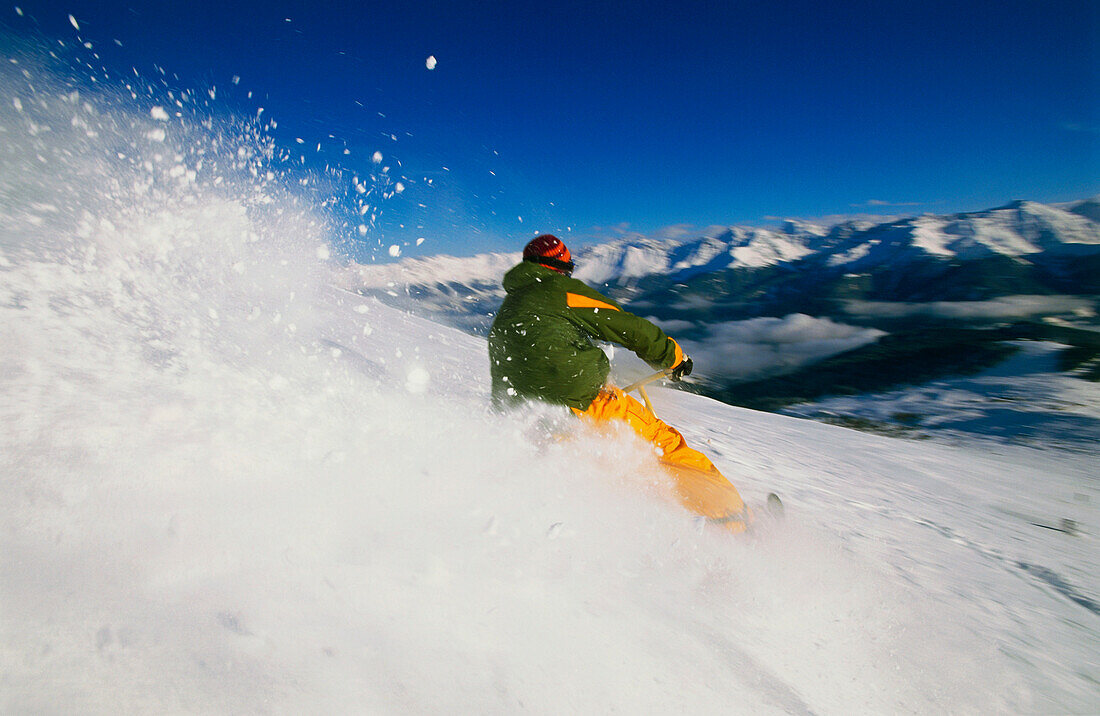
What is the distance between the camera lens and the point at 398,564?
2.18 metres

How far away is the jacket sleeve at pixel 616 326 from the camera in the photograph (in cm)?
304

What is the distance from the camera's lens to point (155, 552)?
188 cm

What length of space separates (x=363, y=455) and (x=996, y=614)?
4250mm

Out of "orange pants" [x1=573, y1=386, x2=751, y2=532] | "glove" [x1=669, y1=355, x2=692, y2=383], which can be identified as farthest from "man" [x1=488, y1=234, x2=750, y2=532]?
"glove" [x1=669, y1=355, x2=692, y2=383]

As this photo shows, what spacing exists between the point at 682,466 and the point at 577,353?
1.05 m

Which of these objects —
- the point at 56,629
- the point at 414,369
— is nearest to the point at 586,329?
the point at 56,629

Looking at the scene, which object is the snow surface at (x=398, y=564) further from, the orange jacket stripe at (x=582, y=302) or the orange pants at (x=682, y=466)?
the orange jacket stripe at (x=582, y=302)

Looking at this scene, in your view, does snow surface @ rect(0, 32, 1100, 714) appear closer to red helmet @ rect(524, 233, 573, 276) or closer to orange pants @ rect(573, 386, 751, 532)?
orange pants @ rect(573, 386, 751, 532)

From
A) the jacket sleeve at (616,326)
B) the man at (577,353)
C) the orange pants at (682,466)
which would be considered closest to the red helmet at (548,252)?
the man at (577,353)

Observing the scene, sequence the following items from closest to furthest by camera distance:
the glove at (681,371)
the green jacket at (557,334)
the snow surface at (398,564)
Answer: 1. the snow surface at (398,564)
2. the green jacket at (557,334)
3. the glove at (681,371)

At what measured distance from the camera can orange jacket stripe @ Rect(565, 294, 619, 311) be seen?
9.87 ft

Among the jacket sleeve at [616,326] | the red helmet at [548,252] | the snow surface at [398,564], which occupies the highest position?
the red helmet at [548,252]

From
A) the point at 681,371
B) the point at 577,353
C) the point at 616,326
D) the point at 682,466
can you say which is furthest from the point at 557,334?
the point at 682,466

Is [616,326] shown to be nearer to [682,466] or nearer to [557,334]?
[557,334]
